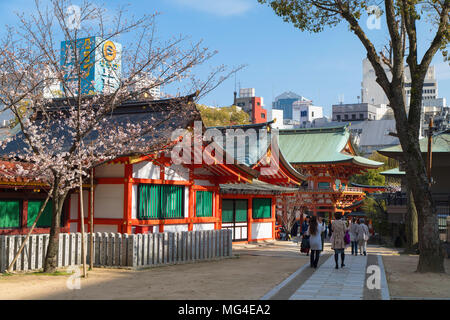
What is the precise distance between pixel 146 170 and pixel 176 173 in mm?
1724

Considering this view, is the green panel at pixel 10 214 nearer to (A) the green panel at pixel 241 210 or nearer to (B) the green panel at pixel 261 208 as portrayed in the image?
(A) the green panel at pixel 241 210

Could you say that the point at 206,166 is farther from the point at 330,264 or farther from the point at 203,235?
the point at 330,264

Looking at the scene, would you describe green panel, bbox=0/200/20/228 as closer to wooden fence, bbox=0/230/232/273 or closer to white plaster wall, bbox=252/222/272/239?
wooden fence, bbox=0/230/232/273

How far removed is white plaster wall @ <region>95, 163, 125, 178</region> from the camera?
1805cm

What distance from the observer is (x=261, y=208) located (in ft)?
96.4

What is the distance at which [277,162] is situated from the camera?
30.4 m

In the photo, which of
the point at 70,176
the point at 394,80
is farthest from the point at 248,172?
the point at 70,176

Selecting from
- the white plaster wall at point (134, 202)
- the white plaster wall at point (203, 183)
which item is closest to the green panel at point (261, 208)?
the white plaster wall at point (203, 183)

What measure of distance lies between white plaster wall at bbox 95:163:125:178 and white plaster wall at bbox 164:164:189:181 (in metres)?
1.96

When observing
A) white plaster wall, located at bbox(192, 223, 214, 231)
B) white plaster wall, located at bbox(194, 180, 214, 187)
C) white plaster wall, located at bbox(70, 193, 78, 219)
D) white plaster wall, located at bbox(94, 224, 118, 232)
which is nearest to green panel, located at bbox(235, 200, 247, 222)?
white plaster wall, located at bbox(192, 223, 214, 231)

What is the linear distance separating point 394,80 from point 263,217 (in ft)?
50.4

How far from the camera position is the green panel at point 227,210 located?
85.9ft

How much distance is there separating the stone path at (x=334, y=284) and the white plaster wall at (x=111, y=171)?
7406 millimetres

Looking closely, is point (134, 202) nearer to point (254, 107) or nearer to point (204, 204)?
point (204, 204)
